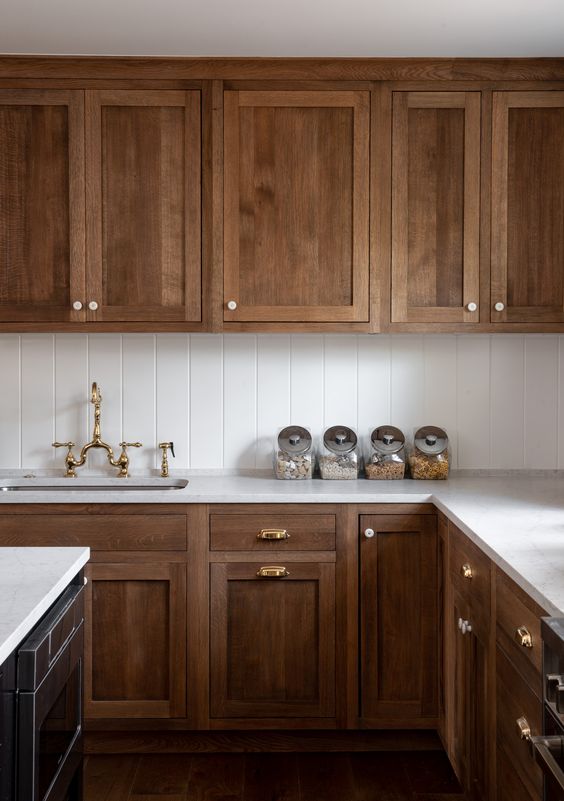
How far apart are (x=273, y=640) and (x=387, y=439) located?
2.90 ft

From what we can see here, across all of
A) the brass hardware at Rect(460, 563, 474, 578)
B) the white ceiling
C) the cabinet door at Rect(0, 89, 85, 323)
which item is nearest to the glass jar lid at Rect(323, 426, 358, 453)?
the brass hardware at Rect(460, 563, 474, 578)

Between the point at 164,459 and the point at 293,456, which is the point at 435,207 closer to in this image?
the point at 293,456

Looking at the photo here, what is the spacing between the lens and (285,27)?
257 centimetres

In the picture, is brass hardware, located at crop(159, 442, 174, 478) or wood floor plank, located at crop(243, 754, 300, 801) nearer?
wood floor plank, located at crop(243, 754, 300, 801)

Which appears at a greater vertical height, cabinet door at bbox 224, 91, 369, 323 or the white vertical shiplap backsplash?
cabinet door at bbox 224, 91, 369, 323

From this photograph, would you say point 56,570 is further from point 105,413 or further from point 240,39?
point 240,39

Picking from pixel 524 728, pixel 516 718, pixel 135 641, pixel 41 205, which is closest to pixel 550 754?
pixel 524 728

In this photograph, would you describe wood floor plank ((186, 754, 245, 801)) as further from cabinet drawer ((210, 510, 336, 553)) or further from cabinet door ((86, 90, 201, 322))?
cabinet door ((86, 90, 201, 322))

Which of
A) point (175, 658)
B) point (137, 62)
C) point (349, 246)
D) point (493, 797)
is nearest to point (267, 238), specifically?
point (349, 246)

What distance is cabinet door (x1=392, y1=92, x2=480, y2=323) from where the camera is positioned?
2842 mm

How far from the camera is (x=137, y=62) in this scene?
2.82m

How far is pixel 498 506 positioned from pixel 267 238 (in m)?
1.22

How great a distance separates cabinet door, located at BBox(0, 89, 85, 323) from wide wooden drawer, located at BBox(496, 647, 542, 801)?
1.85m

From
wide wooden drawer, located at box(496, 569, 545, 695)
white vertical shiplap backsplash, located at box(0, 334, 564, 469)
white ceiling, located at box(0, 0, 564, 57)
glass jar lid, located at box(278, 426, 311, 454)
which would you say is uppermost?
white ceiling, located at box(0, 0, 564, 57)
